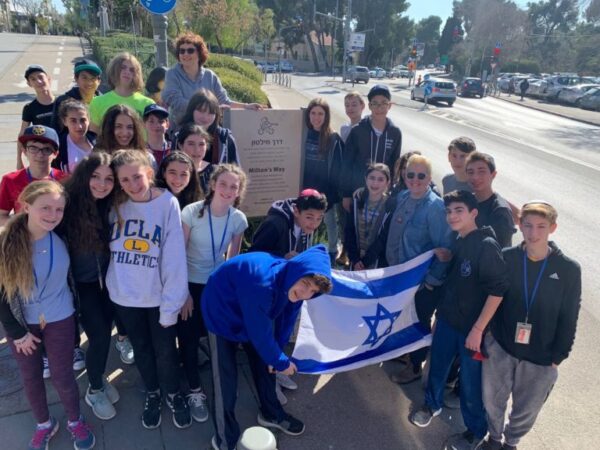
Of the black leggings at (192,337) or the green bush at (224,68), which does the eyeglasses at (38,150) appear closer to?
the black leggings at (192,337)

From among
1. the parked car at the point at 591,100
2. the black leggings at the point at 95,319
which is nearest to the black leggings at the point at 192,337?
the black leggings at the point at 95,319

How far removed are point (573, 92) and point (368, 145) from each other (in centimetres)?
3298

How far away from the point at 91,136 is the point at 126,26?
35196 millimetres

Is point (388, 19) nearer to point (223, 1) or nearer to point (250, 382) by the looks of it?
point (223, 1)

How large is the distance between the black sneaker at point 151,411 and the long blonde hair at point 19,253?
1.13 metres

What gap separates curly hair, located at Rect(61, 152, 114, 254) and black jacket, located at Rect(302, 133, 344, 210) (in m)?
2.59

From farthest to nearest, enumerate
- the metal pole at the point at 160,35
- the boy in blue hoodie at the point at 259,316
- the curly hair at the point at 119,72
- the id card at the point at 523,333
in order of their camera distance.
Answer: the metal pole at the point at 160,35 < the curly hair at the point at 119,72 < the id card at the point at 523,333 < the boy in blue hoodie at the point at 259,316

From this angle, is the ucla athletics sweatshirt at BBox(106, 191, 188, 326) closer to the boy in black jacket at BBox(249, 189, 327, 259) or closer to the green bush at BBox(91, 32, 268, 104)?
the boy in black jacket at BBox(249, 189, 327, 259)

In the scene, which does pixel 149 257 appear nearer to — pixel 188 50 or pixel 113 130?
pixel 113 130

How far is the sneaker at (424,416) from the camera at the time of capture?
3.28 meters

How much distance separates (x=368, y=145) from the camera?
4.92 metres

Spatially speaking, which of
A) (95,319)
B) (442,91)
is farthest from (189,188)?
(442,91)

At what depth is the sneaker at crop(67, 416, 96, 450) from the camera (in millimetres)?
2891

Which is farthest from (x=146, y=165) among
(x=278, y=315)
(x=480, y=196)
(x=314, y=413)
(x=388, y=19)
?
(x=388, y=19)
